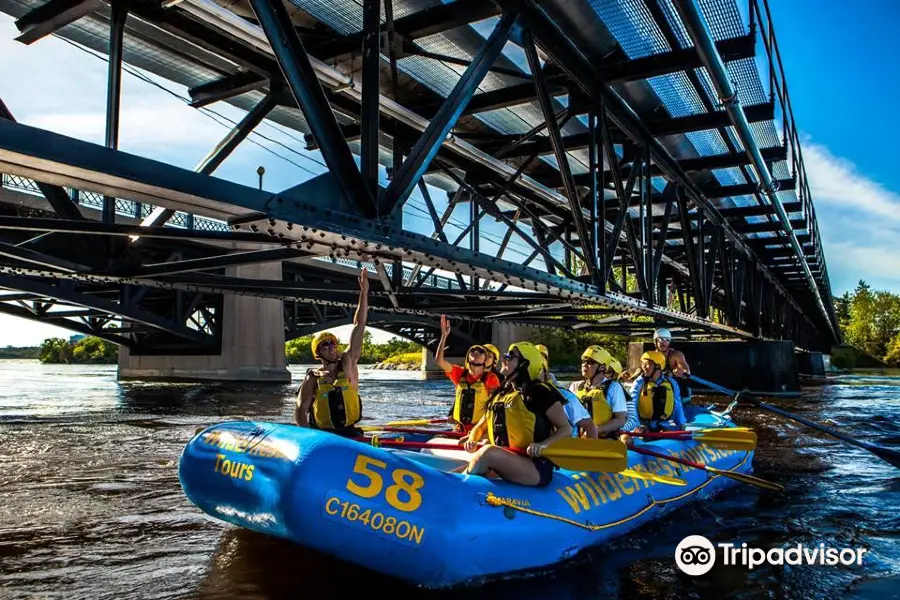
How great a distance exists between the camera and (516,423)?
6254mm

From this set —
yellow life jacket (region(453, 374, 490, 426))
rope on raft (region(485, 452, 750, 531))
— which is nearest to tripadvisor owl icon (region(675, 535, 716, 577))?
rope on raft (region(485, 452, 750, 531))

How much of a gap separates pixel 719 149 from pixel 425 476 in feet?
29.0

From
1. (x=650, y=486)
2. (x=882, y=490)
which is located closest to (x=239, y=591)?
(x=650, y=486)

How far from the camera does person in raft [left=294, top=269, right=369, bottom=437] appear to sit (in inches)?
290

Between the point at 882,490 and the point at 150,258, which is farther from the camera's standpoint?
the point at 150,258

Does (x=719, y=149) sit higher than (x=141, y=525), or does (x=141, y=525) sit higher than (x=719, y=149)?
(x=719, y=149)

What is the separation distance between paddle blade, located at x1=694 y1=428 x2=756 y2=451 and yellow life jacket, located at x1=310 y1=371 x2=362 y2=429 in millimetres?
4407

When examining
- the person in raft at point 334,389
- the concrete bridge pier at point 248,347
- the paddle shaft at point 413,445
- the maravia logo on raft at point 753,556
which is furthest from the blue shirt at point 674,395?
the concrete bridge pier at point 248,347

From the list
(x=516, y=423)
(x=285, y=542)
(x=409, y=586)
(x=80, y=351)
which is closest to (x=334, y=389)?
(x=285, y=542)

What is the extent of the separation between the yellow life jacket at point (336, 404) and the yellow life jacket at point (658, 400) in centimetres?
481

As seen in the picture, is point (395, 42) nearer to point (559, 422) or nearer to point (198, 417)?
point (559, 422)

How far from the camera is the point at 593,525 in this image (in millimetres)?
6488

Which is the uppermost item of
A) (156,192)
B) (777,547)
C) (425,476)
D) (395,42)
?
(395,42)

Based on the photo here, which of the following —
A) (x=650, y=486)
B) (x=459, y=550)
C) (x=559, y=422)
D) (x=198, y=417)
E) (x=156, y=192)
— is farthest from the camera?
(x=198, y=417)
